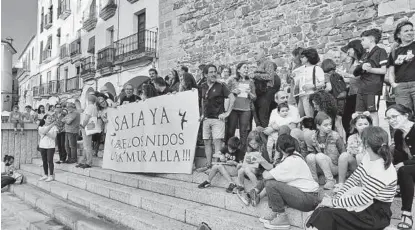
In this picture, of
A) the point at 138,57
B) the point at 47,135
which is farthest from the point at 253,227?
the point at 138,57

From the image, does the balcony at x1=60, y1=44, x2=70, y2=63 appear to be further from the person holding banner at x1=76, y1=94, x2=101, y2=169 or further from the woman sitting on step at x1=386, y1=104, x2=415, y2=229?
the woman sitting on step at x1=386, y1=104, x2=415, y2=229

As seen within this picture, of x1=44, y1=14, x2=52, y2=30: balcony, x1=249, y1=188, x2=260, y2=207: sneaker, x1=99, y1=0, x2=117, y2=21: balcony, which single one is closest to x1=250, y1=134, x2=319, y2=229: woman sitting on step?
x1=249, y1=188, x2=260, y2=207: sneaker

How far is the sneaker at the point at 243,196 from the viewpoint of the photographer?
3.32 meters

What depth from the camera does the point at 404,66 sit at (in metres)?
3.32

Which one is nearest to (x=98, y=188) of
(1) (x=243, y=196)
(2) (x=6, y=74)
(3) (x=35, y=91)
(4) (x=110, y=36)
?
(1) (x=243, y=196)

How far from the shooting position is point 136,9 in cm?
1394

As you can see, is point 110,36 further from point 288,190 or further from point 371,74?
point 288,190

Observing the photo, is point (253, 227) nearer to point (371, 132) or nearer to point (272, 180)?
point (272, 180)

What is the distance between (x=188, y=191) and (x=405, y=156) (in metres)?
2.32

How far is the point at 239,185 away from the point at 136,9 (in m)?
11.9

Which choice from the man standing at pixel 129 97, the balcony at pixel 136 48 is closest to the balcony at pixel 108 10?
the balcony at pixel 136 48

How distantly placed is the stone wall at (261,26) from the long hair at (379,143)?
430cm

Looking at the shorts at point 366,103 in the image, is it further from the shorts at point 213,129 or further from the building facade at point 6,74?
the building facade at point 6,74

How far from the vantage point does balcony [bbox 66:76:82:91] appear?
20406 millimetres
